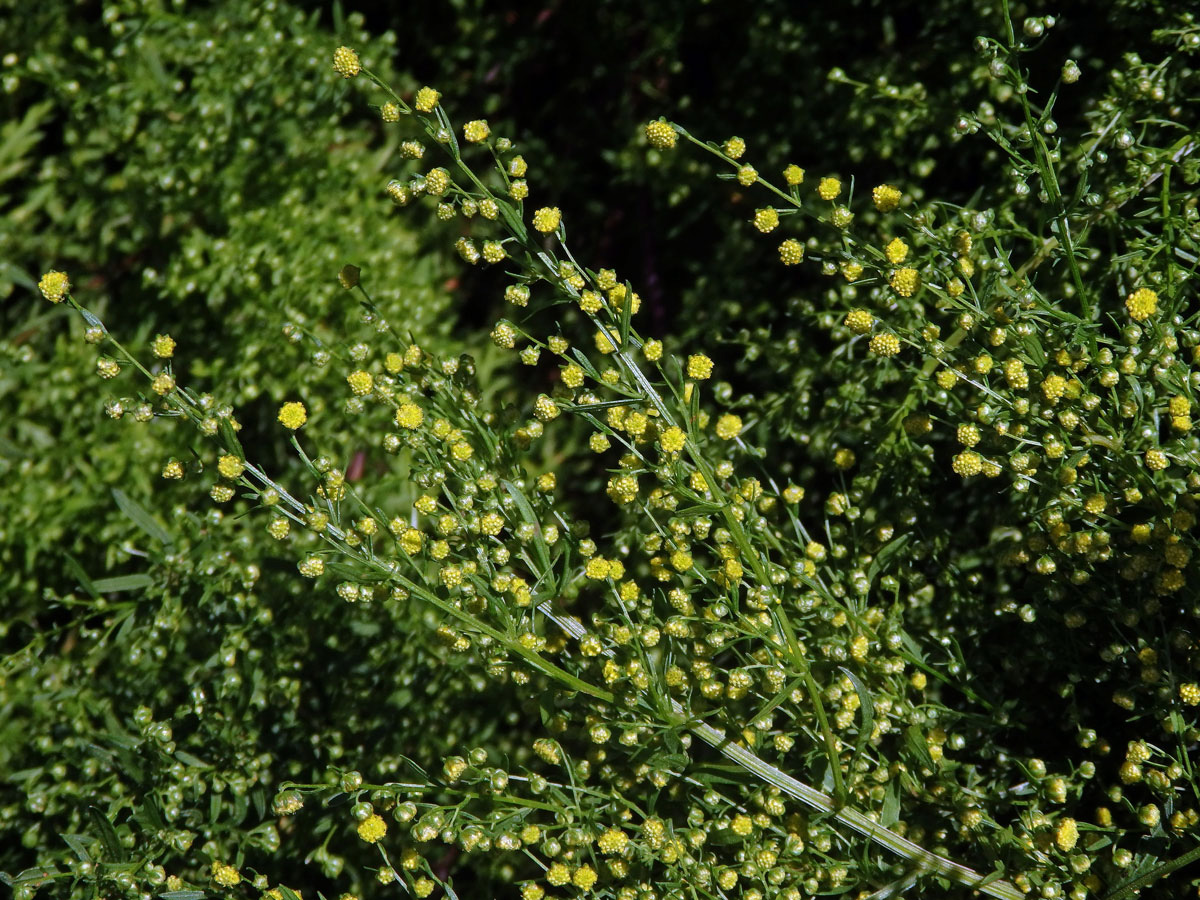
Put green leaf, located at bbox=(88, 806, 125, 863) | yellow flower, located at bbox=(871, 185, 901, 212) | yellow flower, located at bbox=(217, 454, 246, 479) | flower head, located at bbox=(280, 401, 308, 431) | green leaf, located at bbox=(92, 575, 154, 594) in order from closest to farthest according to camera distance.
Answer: yellow flower, located at bbox=(217, 454, 246, 479) < flower head, located at bbox=(280, 401, 308, 431) < yellow flower, located at bbox=(871, 185, 901, 212) < green leaf, located at bbox=(88, 806, 125, 863) < green leaf, located at bbox=(92, 575, 154, 594)

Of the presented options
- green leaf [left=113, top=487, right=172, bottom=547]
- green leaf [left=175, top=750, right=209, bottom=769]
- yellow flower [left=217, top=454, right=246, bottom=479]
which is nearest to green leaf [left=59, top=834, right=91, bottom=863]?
green leaf [left=175, top=750, right=209, bottom=769]

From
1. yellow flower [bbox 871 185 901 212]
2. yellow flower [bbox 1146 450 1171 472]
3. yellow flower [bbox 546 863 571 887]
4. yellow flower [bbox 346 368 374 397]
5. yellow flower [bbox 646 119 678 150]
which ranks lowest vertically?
yellow flower [bbox 546 863 571 887]

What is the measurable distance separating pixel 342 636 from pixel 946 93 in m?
1.85

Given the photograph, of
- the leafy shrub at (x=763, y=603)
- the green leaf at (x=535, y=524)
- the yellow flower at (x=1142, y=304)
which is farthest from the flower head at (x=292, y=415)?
the yellow flower at (x=1142, y=304)

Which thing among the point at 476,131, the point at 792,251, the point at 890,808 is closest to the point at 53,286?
the point at 476,131

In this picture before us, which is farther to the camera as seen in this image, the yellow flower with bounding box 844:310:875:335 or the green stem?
the yellow flower with bounding box 844:310:875:335

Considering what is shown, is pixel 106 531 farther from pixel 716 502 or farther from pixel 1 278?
pixel 716 502

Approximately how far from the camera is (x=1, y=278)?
2824 millimetres

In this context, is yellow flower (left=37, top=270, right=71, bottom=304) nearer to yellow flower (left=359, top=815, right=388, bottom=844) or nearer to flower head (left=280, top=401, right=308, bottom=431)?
flower head (left=280, top=401, right=308, bottom=431)

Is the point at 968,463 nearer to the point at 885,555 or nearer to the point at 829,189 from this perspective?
the point at 885,555

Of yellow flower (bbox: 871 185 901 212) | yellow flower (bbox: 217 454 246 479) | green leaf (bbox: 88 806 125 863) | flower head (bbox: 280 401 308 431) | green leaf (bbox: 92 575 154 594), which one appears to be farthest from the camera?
green leaf (bbox: 92 575 154 594)

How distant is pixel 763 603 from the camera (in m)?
1.63

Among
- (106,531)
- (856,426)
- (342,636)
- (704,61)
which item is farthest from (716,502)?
(704,61)

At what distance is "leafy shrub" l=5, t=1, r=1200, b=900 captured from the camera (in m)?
1.56
